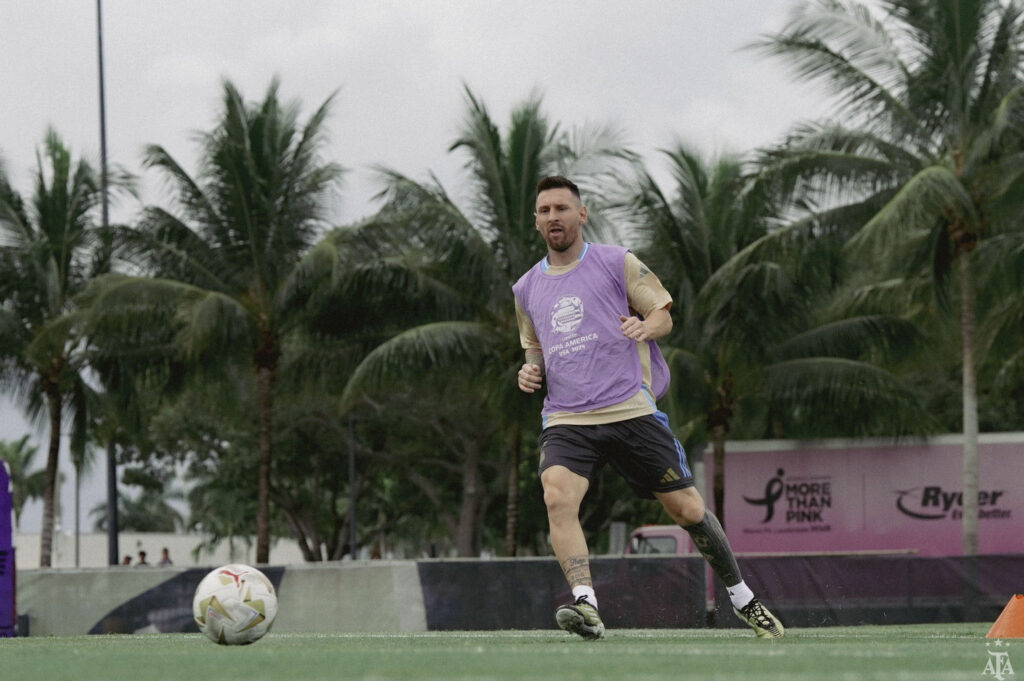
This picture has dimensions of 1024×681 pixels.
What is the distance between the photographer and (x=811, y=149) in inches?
829

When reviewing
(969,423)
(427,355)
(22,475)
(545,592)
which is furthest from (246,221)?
(22,475)

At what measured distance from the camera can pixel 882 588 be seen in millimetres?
16547

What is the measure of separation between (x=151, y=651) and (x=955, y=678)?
3182 mm

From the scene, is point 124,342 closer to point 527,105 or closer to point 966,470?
point 527,105

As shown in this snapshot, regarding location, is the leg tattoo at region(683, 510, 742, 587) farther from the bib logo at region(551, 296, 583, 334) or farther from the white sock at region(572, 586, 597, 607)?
the bib logo at region(551, 296, 583, 334)

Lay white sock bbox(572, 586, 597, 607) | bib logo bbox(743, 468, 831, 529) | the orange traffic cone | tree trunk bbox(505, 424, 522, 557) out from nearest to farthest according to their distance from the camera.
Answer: white sock bbox(572, 586, 597, 607), the orange traffic cone, bib logo bbox(743, 468, 831, 529), tree trunk bbox(505, 424, 522, 557)

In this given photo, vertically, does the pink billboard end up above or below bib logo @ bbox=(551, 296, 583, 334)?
below

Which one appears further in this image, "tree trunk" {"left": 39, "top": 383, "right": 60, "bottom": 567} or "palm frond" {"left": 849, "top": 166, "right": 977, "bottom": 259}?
Answer: "tree trunk" {"left": 39, "top": 383, "right": 60, "bottom": 567}

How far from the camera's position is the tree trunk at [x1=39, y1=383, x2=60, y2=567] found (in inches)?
1102

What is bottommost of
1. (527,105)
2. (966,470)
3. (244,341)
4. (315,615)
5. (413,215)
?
(315,615)

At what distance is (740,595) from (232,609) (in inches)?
91.0

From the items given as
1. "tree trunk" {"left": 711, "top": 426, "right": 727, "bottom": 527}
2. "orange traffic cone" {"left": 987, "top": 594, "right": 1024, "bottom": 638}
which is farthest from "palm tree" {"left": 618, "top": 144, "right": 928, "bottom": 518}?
"orange traffic cone" {"left": 987, "top": 594, "right": 1024, "bottom": 638}

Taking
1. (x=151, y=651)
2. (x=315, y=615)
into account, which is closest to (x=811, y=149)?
(x=315, y=615)

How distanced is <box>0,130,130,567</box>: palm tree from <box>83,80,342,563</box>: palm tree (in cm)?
226
